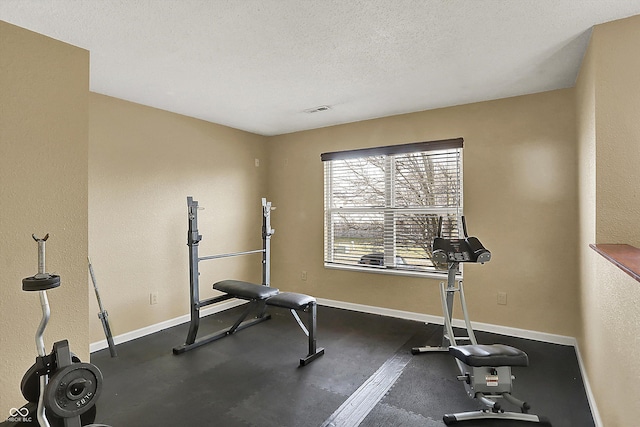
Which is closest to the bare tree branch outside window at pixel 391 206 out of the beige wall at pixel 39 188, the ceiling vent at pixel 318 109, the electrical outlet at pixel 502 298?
the electrical outlet at pixel 502 298

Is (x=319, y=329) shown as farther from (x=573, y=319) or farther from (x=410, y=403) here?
→ (x=573, y=319)

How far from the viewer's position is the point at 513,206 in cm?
340

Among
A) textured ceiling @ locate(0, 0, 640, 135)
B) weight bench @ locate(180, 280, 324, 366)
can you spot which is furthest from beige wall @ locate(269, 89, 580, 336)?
weight bench @ locate(180, 280, 324, 366)

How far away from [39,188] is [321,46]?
2017mm

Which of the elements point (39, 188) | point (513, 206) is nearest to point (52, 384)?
point (39, 188)

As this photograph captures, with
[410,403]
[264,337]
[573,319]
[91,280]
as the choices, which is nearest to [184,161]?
[91,280]

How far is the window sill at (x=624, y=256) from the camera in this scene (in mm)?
1268

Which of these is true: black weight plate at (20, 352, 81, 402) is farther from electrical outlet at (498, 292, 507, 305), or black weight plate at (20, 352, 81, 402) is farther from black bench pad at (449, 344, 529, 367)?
electrical outlet at (498, 292, 507, 305)

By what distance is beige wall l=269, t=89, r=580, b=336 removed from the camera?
10.4 ft

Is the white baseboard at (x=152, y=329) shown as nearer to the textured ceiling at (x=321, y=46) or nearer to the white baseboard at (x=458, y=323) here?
the white baseboard at (x=458, y=323)

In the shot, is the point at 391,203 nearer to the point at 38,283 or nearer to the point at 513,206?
the point at 513,206

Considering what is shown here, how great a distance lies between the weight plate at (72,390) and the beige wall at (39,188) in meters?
0.87

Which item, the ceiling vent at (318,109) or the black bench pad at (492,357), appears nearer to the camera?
the black bench pad at (492,357)

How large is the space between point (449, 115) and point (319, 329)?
2718 millimetres
